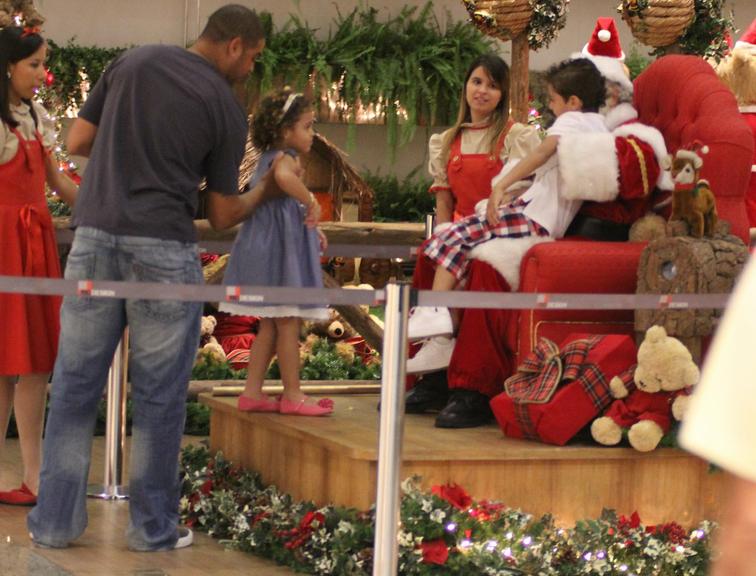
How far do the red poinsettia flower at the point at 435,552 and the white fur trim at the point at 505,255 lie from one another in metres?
1.23

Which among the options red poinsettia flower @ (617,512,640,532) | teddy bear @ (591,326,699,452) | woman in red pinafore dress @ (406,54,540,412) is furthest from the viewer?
woman in red pinafore dress @ (406,54,540,412)

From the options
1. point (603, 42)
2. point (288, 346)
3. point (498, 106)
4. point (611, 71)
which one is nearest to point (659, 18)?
point (603, 42)

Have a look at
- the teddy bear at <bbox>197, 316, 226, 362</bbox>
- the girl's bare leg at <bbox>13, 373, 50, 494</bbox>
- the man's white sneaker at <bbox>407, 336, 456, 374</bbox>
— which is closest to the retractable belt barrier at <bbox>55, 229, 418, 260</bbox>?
the man's white sneaker at <bbox>407, 336, 456, 374</bbox>

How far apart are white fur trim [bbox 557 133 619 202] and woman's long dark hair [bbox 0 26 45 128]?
181 centimetres

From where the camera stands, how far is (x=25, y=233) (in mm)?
4855

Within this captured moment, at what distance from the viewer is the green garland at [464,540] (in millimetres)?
4152

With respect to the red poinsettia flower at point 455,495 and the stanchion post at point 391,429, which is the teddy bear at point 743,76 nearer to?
the red poinsettia flower at point 455,495

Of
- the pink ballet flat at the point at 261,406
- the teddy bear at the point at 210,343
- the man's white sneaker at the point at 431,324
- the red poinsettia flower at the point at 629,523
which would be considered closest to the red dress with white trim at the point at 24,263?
the pink ballet flat at the point at 261,406

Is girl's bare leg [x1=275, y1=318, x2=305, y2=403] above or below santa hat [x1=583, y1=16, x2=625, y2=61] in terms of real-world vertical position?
below

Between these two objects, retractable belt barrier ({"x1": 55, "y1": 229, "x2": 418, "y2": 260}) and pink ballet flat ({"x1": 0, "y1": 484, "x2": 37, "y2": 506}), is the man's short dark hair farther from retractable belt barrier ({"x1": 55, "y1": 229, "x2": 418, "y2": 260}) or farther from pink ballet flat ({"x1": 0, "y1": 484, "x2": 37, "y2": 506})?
pink ballet flat ({"x1": 0, "y1": 484, "x2": 37, "y2": 506})

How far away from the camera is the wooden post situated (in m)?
7.22

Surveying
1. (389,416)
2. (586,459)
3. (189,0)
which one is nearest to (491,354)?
(586,459)

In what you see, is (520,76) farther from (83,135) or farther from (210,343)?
(83,135)

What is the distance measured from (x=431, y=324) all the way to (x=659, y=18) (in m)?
2.22
